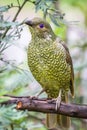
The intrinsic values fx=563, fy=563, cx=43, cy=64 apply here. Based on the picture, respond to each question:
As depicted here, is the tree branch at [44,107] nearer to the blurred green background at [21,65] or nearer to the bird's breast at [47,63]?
the blurred green background at [21,65]

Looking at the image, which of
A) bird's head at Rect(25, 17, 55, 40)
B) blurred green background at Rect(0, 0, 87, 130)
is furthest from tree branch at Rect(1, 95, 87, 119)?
bird's head at Rect(25, 17, 55, 40)

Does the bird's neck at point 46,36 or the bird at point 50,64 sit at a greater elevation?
the bird's neck at point 46,36

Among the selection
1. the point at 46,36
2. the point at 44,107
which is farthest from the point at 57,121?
the point at 44,107

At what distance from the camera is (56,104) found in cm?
290

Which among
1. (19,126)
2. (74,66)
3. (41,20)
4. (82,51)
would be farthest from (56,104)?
(82,51)

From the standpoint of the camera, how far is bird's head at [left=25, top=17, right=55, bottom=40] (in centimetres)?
314

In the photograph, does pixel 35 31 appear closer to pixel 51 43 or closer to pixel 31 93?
pixel 51 43

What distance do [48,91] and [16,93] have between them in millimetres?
360

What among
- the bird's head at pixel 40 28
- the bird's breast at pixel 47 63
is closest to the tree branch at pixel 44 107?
the bird's head at pixel 40 28

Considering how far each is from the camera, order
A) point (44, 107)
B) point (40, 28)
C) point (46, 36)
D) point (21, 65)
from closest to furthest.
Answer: point (44, 107), point (40, 28), point (46, 36), point (21, 65)

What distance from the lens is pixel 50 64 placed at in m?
3.42

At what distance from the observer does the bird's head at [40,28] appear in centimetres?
314

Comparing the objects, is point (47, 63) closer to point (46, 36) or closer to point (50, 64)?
point (50, 64)

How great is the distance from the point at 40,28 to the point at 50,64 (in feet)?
0.76
